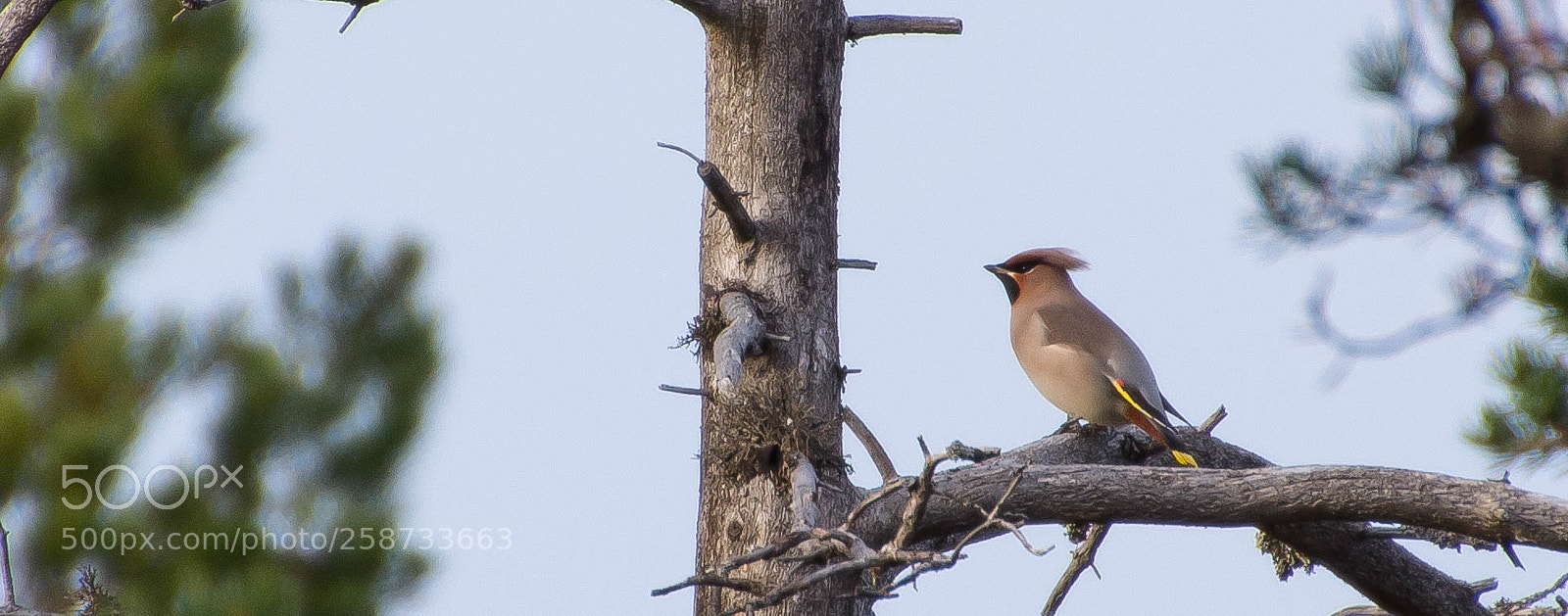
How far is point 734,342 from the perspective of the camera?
3.55 metres

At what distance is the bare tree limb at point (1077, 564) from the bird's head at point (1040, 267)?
1.27 m

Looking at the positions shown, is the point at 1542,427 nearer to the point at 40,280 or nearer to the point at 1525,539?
the point at 1525,539

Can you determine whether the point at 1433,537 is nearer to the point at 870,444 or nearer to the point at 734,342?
the point at 870,444

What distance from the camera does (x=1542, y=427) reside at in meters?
2.35

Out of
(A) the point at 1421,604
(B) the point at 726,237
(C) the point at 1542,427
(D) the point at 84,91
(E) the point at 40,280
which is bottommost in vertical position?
(A) the point at 1421,604

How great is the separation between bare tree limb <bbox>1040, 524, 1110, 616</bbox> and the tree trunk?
1024mm

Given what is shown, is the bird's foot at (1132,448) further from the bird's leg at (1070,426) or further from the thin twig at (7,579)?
the thin twig at (7,579)

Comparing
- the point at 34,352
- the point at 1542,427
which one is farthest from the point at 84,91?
the point at 1542,427

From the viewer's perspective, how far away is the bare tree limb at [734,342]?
11.2ft

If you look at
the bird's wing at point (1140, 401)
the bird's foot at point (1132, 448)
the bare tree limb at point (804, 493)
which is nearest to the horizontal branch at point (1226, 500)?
the bare tree limb at point (804, 493)

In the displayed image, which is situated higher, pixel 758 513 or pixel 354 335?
pixel 354 335

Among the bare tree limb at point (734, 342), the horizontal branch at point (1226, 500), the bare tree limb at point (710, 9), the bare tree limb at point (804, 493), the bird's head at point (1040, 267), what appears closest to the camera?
the bare tree limb at point (804, 493)

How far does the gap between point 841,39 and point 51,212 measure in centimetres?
382

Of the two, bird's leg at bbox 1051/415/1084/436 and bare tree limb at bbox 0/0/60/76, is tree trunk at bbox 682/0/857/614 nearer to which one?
bird's leg at bbox 1051/415/1084/436
